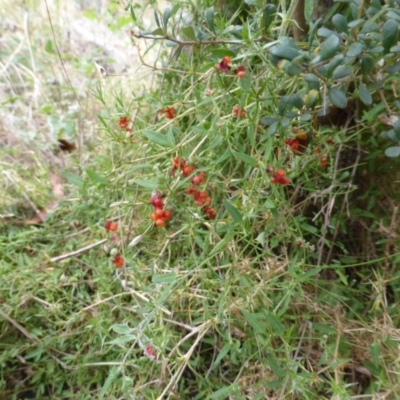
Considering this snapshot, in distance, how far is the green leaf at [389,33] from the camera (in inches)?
23.4

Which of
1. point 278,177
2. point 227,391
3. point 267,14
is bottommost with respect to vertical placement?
point 227,391

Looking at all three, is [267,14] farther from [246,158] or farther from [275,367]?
[275,367]

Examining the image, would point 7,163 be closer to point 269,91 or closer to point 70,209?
point 70,209

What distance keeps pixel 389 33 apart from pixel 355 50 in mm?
43

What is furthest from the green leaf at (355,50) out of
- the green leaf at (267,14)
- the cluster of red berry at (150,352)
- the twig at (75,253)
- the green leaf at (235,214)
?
the twig at (75,253)

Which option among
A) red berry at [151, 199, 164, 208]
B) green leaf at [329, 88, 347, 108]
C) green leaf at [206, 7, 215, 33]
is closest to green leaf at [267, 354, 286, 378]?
red berry at [151, 199, 164, 208]

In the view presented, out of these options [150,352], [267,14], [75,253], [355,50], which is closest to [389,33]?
[355,50]

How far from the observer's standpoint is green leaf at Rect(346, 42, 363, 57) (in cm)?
62

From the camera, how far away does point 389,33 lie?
23.5 inches

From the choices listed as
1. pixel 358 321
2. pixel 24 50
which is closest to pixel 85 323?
pixel 358 321

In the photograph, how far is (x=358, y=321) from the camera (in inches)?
33.3

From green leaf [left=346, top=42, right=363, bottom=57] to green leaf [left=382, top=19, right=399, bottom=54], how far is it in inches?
1.1

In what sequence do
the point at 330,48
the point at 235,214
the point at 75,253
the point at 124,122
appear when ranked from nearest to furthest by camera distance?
1. the point at 330,48
2. the point at 235,214
3. the point at 124,122
4. the point at 75,253

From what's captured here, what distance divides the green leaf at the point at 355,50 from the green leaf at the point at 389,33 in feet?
0.09
